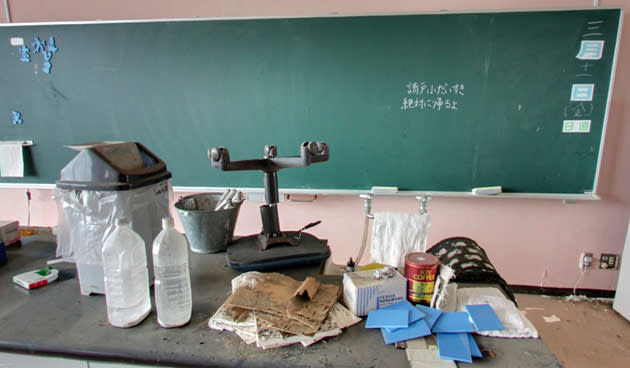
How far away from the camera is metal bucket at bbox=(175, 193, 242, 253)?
4.01 feet

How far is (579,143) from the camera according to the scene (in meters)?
2.02

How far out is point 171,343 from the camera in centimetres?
82

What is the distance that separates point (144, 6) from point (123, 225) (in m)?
1.97

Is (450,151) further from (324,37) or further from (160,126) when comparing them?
(160,126)

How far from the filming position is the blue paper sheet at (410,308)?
0.87m

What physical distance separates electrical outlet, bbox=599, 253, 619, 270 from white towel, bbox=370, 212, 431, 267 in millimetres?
1973

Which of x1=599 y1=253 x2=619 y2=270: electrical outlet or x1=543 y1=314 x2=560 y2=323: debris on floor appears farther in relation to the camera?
x1=599 y1=253 x2=619 y2=270: electrical outlet

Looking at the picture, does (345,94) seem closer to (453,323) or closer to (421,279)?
(421,279)

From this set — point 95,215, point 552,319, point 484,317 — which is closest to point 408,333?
point 484,317

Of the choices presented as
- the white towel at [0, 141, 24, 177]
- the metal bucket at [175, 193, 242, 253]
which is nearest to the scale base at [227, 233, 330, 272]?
the metal bucket at [175, 193, 242, 253]

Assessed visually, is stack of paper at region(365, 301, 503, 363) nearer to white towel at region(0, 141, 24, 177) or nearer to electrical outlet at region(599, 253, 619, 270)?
electrical outlet at region(599, 253, 619, 270)

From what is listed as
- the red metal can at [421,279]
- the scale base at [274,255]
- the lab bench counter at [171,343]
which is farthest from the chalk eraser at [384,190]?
the lab bench counter at [171,343]

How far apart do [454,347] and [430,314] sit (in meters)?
0.11

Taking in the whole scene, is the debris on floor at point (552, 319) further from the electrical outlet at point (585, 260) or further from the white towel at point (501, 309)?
the white towel at point (501, 309)
